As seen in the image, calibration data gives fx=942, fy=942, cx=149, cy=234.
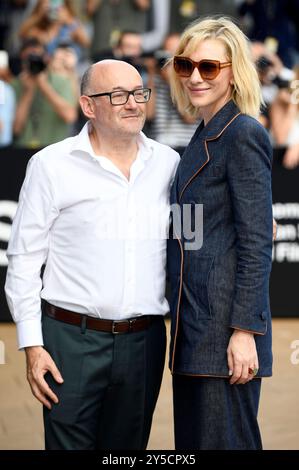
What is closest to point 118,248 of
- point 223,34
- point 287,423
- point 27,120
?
point 223,34

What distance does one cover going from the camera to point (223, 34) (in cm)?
332

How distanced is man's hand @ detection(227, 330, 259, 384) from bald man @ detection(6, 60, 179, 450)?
0.36 meters

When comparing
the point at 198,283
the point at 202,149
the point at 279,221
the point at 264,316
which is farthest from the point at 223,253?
the point at 279,221

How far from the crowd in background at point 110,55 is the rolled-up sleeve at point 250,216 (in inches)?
180

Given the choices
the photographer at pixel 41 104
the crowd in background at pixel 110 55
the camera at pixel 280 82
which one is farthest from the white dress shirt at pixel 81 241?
the camera at pixel 280 82

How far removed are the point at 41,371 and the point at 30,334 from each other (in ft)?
0.45

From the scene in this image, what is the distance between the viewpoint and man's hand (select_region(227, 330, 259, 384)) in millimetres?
3217

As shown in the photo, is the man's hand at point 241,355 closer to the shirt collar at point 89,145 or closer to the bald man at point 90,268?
the bald man at point 90,268

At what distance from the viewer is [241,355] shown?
321 cm

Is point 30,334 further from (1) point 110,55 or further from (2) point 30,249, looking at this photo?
(1) point 110,55

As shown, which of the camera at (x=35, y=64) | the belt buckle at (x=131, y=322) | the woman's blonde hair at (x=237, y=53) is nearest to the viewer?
the woman's blonde hair at (x=237, y=53)

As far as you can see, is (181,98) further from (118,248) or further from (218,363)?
(218,363)

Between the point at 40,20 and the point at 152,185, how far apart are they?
227 inches

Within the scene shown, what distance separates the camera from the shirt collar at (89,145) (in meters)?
3.40
